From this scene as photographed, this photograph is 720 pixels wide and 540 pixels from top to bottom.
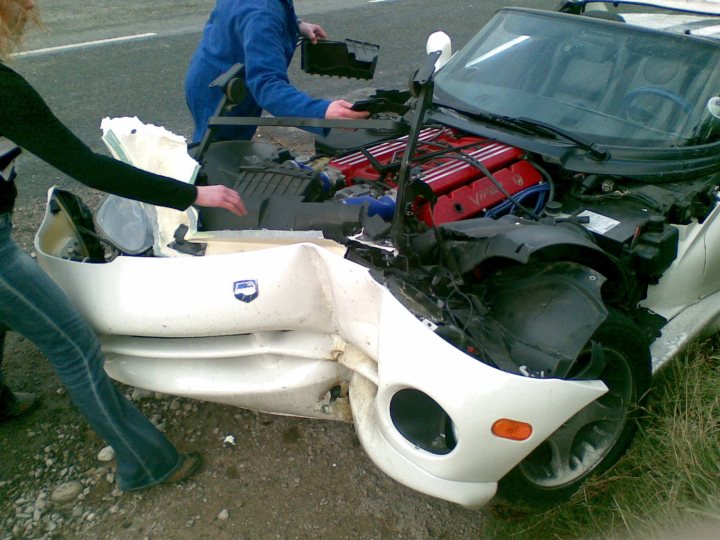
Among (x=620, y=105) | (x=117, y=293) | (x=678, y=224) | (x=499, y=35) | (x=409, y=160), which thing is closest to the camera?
(x=409, y=160)

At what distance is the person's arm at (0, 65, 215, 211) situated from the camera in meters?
1.66

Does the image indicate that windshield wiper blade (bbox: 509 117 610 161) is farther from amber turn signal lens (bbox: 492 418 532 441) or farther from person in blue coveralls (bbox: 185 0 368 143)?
amber turn signal lens (bbox: 492 418 532 441)

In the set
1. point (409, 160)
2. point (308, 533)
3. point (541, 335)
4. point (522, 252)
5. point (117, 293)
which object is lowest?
point (308, 533)

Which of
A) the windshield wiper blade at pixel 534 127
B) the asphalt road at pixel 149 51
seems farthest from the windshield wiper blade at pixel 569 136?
the asphalt road at pixel 149 51

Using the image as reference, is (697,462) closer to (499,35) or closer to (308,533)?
(308,533)

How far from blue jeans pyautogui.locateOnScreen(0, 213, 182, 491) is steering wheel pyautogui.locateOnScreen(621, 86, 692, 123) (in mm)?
2355

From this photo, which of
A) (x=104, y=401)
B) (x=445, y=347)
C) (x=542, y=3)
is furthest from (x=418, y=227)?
(x=542, y=3)

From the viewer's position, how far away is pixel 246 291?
2.04 meters

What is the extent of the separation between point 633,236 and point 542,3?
7965 mm

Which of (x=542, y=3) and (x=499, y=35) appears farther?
(x=542, y=3)

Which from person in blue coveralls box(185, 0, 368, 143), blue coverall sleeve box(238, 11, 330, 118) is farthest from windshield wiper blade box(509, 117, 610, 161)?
blue coverall sleeve box(238, 11, 330, 118)

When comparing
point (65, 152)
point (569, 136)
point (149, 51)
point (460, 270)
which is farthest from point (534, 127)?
point (149, 51)

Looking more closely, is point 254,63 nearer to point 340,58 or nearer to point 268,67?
point 268,67

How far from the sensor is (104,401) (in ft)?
7.02
